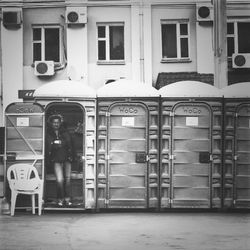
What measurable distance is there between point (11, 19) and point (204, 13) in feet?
9.93

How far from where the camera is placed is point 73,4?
29.0 ft

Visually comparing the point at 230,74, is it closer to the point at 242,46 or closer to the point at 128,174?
the point at 242,46

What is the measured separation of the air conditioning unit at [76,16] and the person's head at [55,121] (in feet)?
5.12

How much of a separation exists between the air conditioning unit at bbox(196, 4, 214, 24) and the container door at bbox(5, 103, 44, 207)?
9.39 ft

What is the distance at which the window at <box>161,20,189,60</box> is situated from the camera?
8.64 metres

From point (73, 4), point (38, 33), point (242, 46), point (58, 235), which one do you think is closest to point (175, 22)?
point (242, 46)

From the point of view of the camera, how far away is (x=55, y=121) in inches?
322

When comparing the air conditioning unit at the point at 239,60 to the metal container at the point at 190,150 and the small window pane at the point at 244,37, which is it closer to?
the small window pane at the point at 244,37

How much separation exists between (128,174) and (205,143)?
1.23 m

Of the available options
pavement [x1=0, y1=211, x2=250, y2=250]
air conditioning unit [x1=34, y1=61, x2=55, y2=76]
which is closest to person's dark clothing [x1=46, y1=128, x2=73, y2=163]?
pavement [x1=0, y1=211, x2=250, y2=250]

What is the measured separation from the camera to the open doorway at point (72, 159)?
8.12m

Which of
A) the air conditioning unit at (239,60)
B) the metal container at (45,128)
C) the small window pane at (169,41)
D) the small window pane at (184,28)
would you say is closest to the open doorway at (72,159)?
the metal container at (45,128)

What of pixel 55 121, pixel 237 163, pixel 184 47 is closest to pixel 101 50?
pixel 184 47

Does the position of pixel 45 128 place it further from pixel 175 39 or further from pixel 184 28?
pixel 184 28
